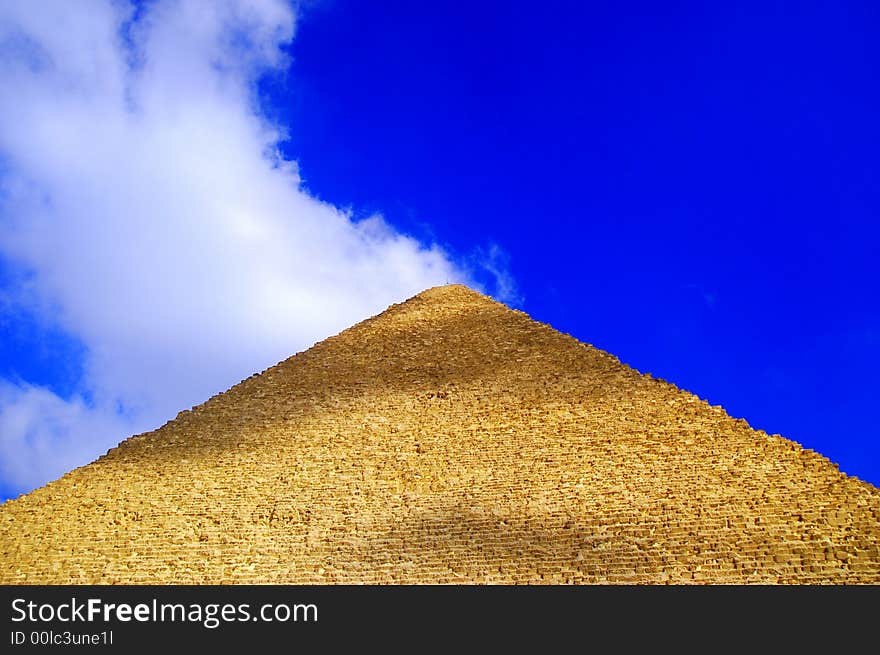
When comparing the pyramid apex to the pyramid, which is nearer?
the pyramid

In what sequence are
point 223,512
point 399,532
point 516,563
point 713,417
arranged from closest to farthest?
point 516,563 → point 399,532 → point 223,512 → point 713,417

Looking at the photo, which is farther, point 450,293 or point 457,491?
point 450,293

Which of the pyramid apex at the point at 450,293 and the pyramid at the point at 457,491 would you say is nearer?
the pyramid at the point at 457,491

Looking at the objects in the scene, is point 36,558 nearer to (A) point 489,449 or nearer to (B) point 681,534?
(A) point 489,449

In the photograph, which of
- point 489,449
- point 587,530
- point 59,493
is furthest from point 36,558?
point 587,530

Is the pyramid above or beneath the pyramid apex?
beneath

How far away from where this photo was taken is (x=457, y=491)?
14875 mm

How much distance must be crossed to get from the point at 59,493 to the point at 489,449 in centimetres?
900

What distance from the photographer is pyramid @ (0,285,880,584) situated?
13.1m

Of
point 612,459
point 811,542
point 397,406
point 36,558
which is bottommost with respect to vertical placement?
point 811,542

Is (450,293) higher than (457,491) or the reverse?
higher

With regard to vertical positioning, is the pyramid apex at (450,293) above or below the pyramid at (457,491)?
above

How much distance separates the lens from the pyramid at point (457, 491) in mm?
13077

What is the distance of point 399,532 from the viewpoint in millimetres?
13930
